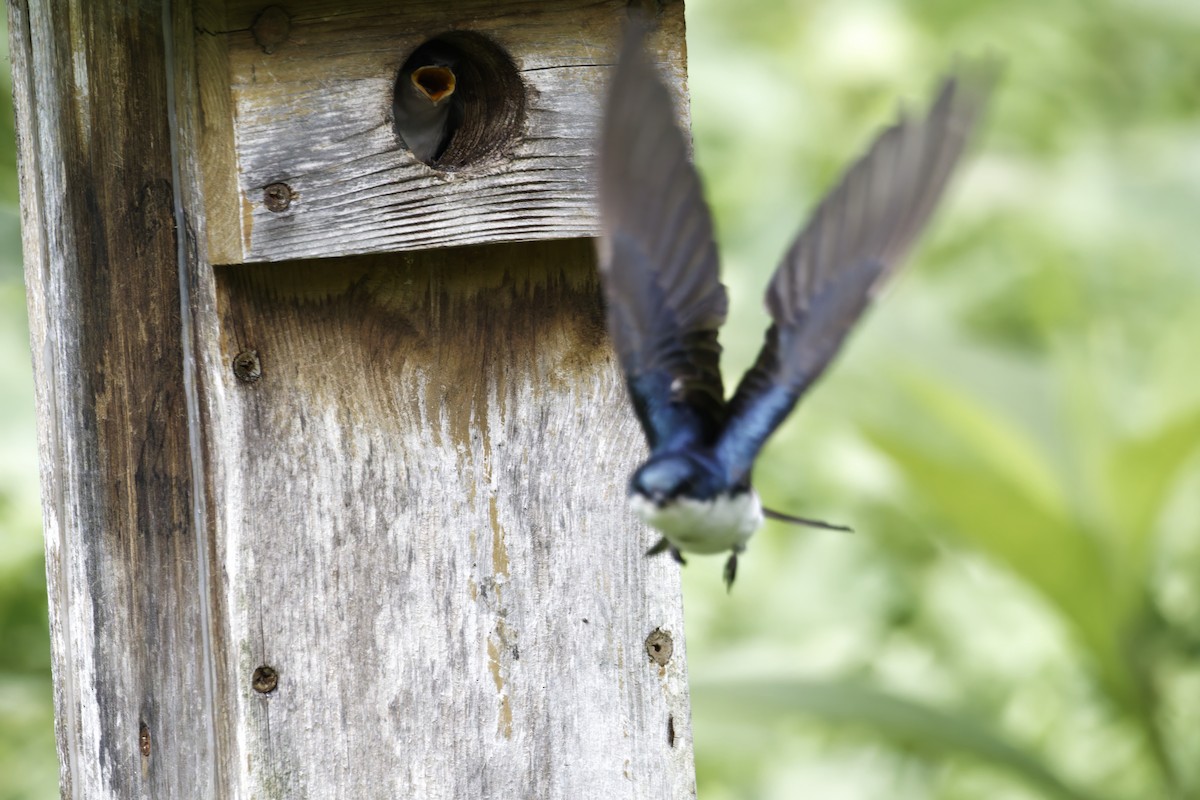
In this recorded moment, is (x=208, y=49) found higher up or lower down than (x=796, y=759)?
higher up

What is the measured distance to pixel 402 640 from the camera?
218cm

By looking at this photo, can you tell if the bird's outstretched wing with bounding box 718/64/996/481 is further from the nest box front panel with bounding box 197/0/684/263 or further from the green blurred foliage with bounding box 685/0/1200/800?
the nest box front panel with bounding box 197/0/684/263

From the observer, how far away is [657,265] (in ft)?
4.86

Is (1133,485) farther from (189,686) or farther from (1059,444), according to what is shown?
(189,686)

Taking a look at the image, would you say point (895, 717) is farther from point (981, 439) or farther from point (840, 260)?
point (840, 260)

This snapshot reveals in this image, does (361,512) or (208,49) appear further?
(361,512)

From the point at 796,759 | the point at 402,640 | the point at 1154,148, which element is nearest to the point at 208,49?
the point at 402,640

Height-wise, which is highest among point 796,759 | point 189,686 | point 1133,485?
point 1133,485

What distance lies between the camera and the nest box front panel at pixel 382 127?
198 centimetres

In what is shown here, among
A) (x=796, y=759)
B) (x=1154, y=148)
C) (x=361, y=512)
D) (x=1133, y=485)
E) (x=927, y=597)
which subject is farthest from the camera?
(x=1154, y=148)

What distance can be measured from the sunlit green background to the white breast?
2.31 ft

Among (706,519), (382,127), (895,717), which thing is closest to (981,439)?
(895,717)

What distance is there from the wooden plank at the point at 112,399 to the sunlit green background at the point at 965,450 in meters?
0.22

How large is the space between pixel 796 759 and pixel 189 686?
93.2 inches
